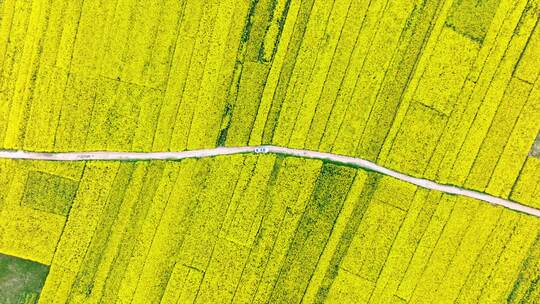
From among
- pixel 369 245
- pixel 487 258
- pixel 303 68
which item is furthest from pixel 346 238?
pixel 303 68

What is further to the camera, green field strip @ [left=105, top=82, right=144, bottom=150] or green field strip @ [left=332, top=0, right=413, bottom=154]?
green field strip @ [left=105, top=82, right=144, bottom=150]

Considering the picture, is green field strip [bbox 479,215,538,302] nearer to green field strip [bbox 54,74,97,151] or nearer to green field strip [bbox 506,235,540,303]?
green field strip [bbox 506,235,540,303]

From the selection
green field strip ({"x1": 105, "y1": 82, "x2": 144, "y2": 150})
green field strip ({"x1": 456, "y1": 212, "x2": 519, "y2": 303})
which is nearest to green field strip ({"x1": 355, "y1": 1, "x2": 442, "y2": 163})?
green field strip ({"x1": 456, "y1": 212, "x2": 519, "y2": 303})

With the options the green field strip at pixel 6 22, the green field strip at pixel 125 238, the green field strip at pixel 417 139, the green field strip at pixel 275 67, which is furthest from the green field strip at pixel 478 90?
the green field strip at pixel 6 22

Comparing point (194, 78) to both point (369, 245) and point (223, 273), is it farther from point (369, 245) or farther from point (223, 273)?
point (369, 245)

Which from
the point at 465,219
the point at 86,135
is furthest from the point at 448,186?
the point at 86,135

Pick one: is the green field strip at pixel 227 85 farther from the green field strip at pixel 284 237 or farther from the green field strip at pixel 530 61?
the green field strip at pixel 530 61
